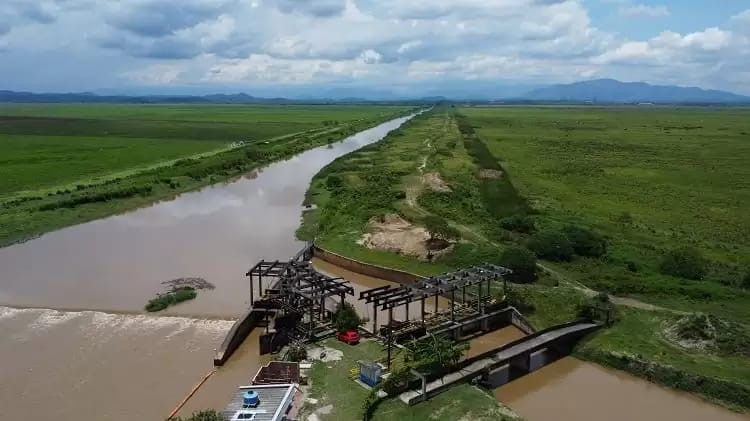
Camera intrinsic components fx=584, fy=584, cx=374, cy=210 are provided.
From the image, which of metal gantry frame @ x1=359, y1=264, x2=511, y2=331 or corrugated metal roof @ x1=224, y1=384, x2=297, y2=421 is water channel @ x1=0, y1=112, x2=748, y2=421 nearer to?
corrugated metal roof @ x1=224, y1=384, x2=297, y2=421

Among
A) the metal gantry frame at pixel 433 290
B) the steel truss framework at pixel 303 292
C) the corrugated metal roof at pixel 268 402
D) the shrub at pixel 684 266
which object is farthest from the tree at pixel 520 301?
the corrugated metal roof at pixel 268 402

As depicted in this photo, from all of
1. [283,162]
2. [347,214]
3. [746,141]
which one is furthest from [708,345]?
[746,141]

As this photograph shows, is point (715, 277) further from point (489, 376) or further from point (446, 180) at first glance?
point (446, 180)

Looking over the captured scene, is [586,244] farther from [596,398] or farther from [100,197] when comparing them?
[100,197]

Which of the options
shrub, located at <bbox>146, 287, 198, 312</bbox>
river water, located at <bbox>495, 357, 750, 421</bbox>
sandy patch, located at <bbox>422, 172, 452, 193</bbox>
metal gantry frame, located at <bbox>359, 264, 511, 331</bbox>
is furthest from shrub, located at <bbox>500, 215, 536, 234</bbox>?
shrub, located at <bbox>146, 287, 198, 312</bbox>

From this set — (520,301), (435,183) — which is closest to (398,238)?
(520,301)
